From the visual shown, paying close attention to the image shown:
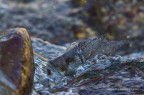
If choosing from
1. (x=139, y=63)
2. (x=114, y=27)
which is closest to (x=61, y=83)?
(x=139, y=63)

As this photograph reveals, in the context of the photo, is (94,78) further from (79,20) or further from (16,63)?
(79,20)

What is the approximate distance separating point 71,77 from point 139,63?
696 mm

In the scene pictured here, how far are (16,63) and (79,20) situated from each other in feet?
23.7

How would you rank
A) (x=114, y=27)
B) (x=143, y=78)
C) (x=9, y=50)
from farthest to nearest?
(x=114, y=27)
(x=143, y=78)
(x=9, y=50)

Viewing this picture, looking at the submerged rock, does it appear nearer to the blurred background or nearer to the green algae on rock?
the green algae on rock

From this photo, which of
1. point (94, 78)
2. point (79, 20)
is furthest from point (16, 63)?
point (79, 20)

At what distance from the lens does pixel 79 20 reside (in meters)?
11.3

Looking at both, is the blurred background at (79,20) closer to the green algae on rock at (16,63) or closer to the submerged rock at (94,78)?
the submerged rock at (94,78)

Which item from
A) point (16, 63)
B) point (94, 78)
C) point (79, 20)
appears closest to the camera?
point (16, 63)

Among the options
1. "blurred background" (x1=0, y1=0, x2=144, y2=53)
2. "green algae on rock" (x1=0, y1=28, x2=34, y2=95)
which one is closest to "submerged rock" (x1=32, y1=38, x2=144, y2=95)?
"green algae on rock" (x1=0, y1=28, x2=34, y2=95)

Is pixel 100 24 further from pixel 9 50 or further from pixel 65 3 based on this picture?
pixel 9 50

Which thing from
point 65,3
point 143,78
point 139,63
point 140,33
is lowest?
point 143,78

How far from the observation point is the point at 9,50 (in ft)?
13.6

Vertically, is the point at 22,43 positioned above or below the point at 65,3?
below
